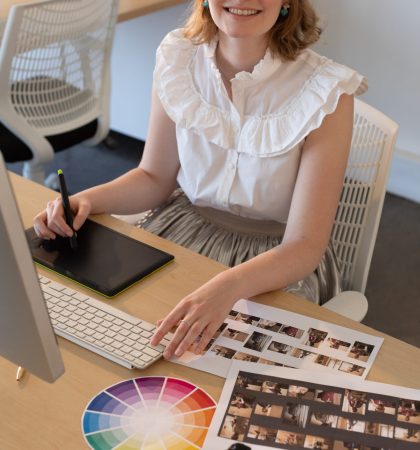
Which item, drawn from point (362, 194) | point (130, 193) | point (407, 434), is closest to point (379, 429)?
point (407, 434)

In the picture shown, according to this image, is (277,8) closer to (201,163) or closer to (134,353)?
(201,163)

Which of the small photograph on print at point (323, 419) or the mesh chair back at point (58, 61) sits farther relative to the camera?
the mesh chair back at point (58, 61)

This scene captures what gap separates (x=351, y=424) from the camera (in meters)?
1.07

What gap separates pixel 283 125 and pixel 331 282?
1.17 ft

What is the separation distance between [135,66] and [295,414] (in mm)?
2770

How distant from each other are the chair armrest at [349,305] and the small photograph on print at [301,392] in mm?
342

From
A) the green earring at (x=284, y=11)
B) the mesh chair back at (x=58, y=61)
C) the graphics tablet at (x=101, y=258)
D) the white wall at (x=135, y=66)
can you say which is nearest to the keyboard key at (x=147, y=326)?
the graphics tablet at (x=101, y=258)

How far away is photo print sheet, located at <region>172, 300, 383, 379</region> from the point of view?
1180 mm

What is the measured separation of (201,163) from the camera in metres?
1.67

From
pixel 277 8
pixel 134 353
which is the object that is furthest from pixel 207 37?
pixel 134 353

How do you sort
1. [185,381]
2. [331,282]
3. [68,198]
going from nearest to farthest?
[185,381]
[68,198]
[331,282]

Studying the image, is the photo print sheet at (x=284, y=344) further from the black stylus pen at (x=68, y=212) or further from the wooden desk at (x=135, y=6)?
the wooden desk at (x=135, y=6)

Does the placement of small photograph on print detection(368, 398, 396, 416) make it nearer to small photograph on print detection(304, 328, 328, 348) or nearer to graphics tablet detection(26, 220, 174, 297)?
small photograph on print detection(304, 328, 328, 348)

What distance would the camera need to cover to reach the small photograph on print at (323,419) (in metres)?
1.07
